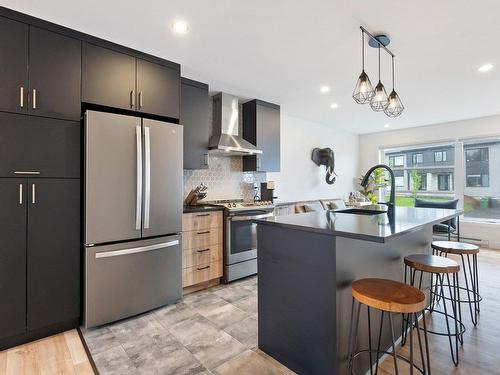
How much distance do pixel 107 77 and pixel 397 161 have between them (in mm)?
6577

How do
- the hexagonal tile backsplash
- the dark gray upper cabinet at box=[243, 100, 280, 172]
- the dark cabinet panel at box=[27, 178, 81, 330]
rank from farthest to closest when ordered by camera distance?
1. the dark gray upper cabinet at box=[243, 100, 280, 172]
2. the hexagonal tile backsplash
3. the dark cabinet panel at box=[27, 178, 81, 330]

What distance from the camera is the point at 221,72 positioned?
3.24 m

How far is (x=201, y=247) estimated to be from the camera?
320 cm

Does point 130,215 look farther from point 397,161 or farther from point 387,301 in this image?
point 397,161

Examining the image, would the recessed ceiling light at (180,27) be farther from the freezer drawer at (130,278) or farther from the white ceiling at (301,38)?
the freezer drawer at (130,278)

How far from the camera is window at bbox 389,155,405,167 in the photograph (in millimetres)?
6688

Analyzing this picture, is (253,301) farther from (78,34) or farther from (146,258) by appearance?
(78,34)

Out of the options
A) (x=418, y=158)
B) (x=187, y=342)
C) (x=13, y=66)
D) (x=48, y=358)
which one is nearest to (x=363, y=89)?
(x=187, y=342)

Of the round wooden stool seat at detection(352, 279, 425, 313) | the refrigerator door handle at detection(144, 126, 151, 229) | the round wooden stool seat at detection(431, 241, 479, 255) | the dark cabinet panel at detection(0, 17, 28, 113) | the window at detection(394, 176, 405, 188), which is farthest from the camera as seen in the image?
the window at detection(394, 176, 405, 188)

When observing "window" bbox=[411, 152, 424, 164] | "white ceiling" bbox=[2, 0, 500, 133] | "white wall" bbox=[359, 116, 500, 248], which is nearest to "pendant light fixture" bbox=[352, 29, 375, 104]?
"white ceiling" bbox=[2, 0, 500, 133]

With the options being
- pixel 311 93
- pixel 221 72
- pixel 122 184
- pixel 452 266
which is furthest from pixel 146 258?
pixel 311 93

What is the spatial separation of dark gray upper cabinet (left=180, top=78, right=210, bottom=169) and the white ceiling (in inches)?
6.3

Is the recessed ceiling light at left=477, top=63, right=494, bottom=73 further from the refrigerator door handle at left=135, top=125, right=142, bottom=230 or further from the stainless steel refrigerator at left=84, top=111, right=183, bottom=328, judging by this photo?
the refrigerator door handle at left=135, top=125, right=142, bottom=230

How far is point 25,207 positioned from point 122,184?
72cm
